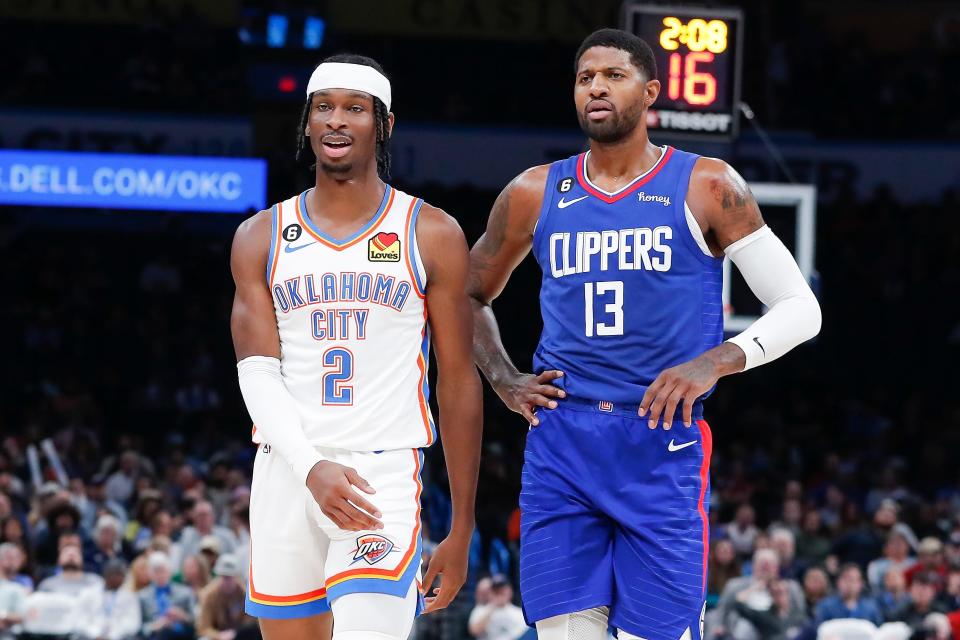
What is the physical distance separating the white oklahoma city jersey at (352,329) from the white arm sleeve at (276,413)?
0.07 m

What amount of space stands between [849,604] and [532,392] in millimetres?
7949

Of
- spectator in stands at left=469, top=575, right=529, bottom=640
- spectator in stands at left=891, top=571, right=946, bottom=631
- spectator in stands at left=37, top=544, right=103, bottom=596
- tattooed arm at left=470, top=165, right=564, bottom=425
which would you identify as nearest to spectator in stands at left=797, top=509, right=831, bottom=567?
spectator in stands at left=891, top=571, right=946, bottom=631

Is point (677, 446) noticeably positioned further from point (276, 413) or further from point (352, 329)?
point (276, 413)

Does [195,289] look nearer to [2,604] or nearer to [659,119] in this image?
[2,604]

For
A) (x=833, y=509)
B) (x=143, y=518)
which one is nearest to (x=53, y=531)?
(x=143, y=518)

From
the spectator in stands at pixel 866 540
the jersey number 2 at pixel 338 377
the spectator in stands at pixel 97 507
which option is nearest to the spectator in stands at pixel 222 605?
the spectator in stands at pixel 97 507

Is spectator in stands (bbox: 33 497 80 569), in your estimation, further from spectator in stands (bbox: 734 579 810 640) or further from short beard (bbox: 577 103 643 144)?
short beard (bbox: 577 103 643 144)

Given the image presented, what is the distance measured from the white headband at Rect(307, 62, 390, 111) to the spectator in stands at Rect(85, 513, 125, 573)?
8854 millimetres

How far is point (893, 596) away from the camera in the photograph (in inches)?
475

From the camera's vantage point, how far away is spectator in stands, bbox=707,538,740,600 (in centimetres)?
1288

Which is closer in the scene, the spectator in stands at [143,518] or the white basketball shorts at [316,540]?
the white basketball shorts at [316,540]

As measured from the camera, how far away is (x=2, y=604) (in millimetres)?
11500

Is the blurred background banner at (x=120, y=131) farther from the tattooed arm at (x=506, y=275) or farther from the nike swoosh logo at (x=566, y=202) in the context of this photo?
the nike swoosh logo at (x=566, y=202)

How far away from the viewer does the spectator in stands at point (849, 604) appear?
11.8 meters
